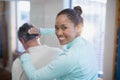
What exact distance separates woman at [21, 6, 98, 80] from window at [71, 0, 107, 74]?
1.59 m

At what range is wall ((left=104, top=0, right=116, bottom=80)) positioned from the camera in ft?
8.46

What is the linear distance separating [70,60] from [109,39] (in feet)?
5.21

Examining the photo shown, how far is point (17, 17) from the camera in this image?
3.50 meters

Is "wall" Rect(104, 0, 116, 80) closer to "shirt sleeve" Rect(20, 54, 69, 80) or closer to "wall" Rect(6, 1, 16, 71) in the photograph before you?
"shirt sleeve" Rect(20, 54, 69, 80)

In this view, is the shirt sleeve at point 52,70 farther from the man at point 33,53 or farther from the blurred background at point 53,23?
the blurred background at point 53,23

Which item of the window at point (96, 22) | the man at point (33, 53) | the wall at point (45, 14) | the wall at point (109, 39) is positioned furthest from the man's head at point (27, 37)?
the wall at point (45, 14)

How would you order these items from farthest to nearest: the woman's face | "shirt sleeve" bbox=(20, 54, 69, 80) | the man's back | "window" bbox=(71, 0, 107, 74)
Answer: "window" bbox=(71, 0, 107, 74) → the man's back → the woman's face → "shirt sleeve" bbox=(20, 54, 69, 80)

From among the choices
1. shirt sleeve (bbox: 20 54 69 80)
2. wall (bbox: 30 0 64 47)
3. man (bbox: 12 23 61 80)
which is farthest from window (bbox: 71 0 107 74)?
shirt sleeve (bbox: 20 54 69 80)

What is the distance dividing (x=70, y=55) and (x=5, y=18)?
8.20 ft

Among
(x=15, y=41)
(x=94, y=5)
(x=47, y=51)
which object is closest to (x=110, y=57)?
(x=94, y=5)

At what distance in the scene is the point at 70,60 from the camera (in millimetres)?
1191

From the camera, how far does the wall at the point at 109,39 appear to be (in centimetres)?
258

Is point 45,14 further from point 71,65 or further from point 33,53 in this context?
point 71,65

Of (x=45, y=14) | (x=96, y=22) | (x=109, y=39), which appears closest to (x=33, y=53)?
(x=109, y=39)
